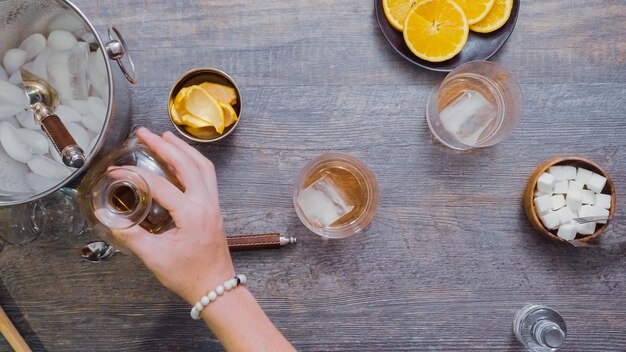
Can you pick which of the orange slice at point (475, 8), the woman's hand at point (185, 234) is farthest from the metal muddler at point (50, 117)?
the orange slice at point (475, 8)

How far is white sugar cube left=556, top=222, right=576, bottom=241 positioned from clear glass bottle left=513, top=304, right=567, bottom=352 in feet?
0.49

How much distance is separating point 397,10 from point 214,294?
0.62m

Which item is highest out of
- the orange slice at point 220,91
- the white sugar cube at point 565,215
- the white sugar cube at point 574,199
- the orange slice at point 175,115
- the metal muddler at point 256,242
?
the white sugar cube at point 574,199

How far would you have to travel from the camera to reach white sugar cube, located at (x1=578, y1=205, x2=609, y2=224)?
109 centimetres

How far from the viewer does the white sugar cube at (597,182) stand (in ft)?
3.57

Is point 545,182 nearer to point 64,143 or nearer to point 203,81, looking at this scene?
point 203,81

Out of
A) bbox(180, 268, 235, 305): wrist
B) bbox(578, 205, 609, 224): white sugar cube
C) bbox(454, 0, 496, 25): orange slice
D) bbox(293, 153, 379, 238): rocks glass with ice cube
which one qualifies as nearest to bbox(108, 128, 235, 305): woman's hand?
bbox(180, 268, 235, 305): wrist

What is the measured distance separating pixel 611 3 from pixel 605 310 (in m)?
0.61

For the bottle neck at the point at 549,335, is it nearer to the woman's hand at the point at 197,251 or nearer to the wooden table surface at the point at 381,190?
the wooden table surface at the point at 381,190

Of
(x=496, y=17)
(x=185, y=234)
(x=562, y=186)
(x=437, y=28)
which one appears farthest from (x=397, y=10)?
(x=185, y=234)

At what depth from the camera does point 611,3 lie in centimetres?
114

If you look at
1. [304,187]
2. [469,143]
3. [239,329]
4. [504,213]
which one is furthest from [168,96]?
[504,213]

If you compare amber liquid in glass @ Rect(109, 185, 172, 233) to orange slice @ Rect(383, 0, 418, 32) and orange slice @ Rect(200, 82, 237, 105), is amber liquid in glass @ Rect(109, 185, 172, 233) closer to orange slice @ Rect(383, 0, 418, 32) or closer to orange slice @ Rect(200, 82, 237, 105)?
orange slice @ Rect(200, 82, 237, 105)

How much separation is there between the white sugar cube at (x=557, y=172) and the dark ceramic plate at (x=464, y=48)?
0.81ft
